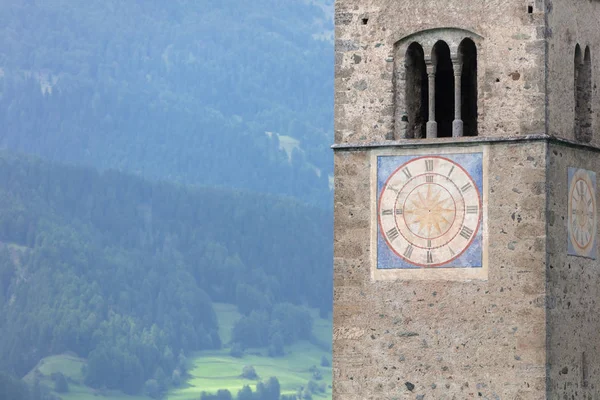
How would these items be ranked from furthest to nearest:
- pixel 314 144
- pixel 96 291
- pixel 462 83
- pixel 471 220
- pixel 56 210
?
pixel 314 144 < pixel 56 210 < pixel 96 291 < pixel 462 83 < pixel 471 220

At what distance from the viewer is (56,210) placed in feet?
555

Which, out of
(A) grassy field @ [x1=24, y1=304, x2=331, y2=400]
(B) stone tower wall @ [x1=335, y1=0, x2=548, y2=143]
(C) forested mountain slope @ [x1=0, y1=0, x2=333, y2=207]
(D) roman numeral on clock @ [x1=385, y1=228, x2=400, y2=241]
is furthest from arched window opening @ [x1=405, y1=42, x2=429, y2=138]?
(C) forested mountain slope @ [x1=0, y1=0, x2=333, y2=207]

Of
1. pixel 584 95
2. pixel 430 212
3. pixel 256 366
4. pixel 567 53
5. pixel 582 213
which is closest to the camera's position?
pixel 430 212

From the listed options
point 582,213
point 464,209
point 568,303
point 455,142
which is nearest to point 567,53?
point 455,142

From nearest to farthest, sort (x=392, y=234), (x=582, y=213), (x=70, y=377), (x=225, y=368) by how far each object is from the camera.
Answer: (x=392, y=234), (x=582, y=213), (x=70, y=377), (x=225, y=368)

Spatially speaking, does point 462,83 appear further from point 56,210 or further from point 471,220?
point 56,210

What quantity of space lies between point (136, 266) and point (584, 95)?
5274 inches

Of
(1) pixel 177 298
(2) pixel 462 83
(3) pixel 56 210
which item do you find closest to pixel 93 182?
(3) pixel 56 210

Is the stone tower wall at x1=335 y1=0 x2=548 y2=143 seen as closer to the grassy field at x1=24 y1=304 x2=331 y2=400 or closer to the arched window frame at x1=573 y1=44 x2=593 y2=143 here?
the arched window frame at x1=573 y1=44 x2=593 y2=143

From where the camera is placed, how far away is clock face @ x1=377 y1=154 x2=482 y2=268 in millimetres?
33188

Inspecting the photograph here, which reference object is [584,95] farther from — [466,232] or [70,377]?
[70,377]

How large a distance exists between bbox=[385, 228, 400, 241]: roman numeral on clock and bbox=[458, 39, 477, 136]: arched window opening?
261 cm

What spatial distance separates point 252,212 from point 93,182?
15247 millimetres

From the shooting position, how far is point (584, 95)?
3516 centimetres
